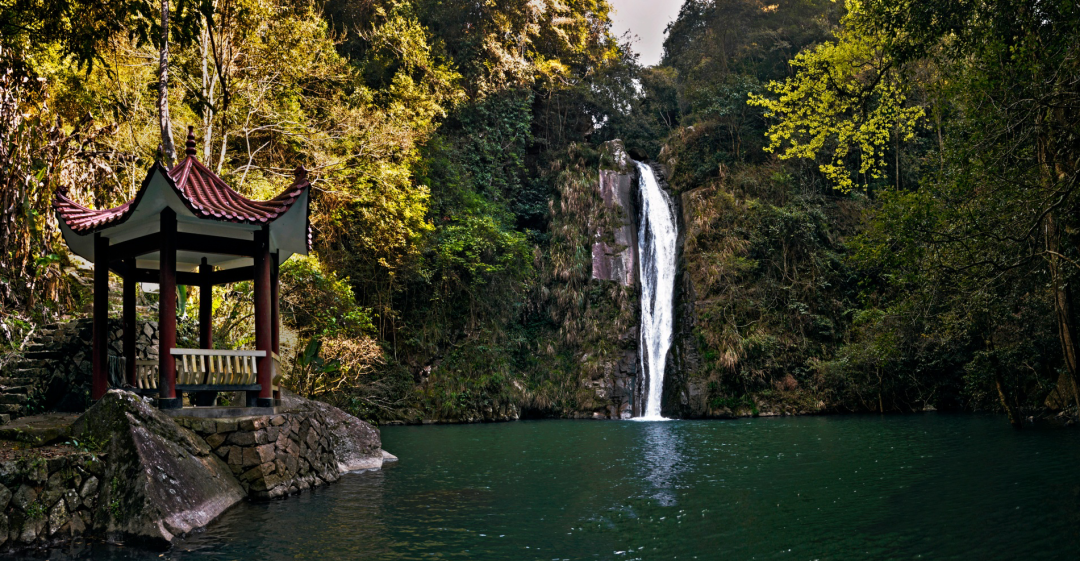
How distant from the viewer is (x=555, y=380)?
2439 cm

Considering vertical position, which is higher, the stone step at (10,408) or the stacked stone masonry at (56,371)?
the stacked stone masonry at (56,371)

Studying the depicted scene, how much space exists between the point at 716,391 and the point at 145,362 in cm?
1705

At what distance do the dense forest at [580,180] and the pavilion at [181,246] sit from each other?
4.79ft

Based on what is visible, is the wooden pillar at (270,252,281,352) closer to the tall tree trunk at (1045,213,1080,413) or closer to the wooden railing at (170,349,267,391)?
the wooden railing at (170,349,267,391)

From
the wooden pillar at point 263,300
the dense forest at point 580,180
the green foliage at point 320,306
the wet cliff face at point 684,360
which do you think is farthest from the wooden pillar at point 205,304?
the wet cliff face at point 684,360

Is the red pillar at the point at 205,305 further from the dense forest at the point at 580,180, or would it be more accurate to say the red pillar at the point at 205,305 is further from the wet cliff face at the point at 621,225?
the wet cliff face at the point at 621,225

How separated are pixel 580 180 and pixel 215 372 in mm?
20295

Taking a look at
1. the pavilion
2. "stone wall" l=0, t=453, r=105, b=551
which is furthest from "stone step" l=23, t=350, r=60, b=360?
"stone wall" l=0, t=453, r=105, b=551

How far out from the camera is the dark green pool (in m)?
6.28

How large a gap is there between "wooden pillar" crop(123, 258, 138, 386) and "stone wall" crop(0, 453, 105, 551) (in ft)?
10.9

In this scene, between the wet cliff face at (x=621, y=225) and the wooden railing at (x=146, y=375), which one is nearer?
the wooden railing at (x=146, y=375)

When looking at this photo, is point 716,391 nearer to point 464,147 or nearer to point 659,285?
point 659,285

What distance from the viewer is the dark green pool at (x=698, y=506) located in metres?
6.28

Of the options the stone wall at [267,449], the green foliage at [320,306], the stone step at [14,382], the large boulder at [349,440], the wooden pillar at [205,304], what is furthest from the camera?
the green foliage at [320,306]
